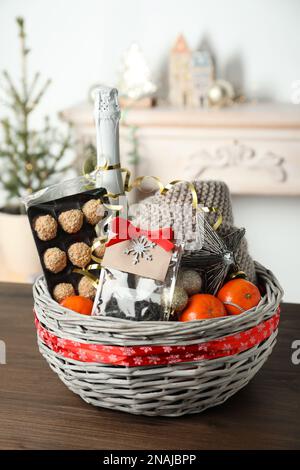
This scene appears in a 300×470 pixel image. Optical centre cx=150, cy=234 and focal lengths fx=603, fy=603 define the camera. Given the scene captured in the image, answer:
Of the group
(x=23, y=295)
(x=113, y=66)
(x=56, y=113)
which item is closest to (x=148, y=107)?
(x=113, y=66)

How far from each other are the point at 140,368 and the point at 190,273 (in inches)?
7.0

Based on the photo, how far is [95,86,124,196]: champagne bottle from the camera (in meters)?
1.01

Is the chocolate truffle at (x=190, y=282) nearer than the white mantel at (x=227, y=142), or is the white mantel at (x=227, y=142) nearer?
the chocolate truffle at (x=190, y=282)

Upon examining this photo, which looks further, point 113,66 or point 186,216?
point 113,66

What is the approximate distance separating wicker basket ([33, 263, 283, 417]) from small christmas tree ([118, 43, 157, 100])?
218cm

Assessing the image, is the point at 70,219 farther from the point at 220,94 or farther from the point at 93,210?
the point at 220,94

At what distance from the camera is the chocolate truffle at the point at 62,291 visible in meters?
0.96

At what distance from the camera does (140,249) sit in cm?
87

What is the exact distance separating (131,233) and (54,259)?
14 cm

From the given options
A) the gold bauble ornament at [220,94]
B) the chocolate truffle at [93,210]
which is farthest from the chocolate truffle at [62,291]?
the gold bauble ornament at [220,94]

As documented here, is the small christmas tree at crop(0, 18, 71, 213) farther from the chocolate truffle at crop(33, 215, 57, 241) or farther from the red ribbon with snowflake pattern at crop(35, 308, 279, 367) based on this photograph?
the red ribbon with snowflake pattern at crop(35, 308, 279, 367)

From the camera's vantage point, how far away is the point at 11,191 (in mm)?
2873

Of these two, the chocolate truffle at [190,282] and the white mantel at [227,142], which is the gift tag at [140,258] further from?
the white mantel at [227,142]

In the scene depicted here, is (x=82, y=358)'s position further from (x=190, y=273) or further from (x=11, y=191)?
(x=11, y=191)
